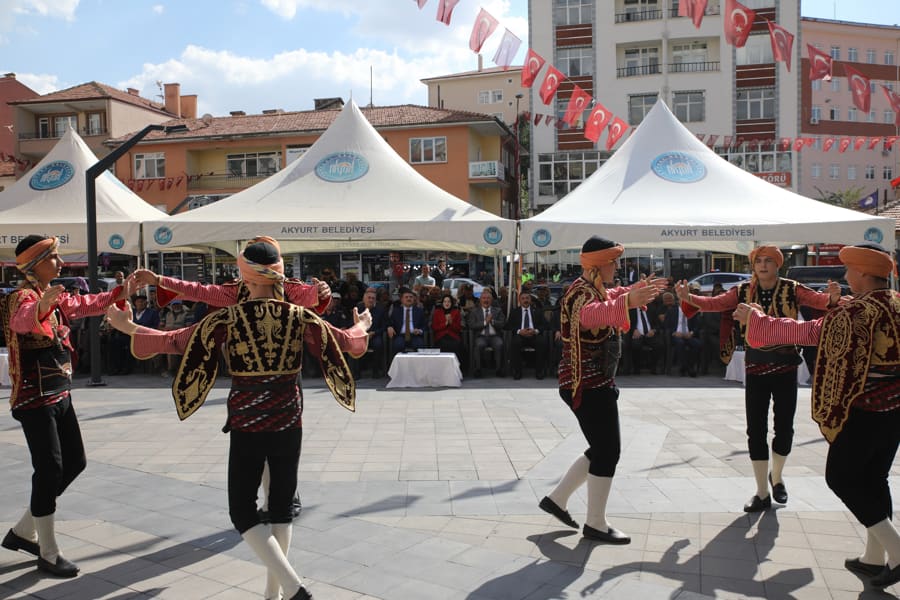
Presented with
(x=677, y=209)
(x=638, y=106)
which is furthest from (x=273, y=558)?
(x=638, y=106)

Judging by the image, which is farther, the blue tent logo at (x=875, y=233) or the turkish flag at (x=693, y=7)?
the turkish flag at (x=693, y=7)

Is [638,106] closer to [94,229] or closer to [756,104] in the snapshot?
[756,104]

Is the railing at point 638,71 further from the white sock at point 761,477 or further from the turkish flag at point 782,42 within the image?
the white sock at point 761,477

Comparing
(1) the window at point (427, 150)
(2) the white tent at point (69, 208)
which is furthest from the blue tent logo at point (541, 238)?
(1) the window at point (427, 150)

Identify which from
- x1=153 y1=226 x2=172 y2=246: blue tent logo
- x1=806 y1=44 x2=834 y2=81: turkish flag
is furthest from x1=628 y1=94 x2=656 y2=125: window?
x1=153 y1=226 x2=172 y2=246: blue tent logo

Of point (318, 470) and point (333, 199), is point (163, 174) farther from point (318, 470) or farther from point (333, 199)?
point (318, 470)

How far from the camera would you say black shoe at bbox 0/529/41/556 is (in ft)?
14.6

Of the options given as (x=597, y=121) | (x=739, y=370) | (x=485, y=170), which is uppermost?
(x=485, y=170)

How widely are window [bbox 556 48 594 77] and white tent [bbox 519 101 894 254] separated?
88.0 ft

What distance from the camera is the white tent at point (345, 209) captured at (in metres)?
Result: 12.3

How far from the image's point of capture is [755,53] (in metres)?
38.7

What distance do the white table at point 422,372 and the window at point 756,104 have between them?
3282 centimetres

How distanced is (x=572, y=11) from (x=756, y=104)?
10594mm

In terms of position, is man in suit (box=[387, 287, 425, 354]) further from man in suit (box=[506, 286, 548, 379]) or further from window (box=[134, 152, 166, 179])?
window (box=[134, 152, 166, 179])
